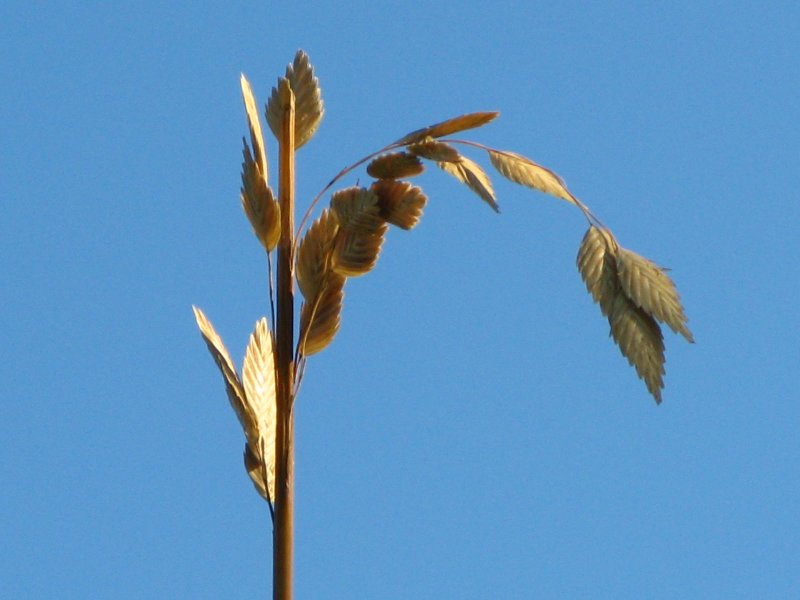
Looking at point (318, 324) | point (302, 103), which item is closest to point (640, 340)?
point (318, 324)

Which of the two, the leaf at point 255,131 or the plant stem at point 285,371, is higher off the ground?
the leaf at point 255,131

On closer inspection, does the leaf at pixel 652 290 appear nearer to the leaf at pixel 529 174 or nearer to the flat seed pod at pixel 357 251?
the leaf at pixel 529 174

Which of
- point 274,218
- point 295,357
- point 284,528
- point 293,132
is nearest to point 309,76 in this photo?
point 293,132

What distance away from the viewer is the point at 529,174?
5.84ft

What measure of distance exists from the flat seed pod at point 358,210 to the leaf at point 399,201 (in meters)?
0.01

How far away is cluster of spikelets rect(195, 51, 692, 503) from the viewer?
169 cm

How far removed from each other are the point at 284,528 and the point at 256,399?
0.15 metres

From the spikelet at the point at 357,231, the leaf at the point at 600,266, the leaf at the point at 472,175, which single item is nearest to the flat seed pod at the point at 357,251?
the spikelet at the point at 357,231

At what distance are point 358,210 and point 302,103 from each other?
191 millimetres

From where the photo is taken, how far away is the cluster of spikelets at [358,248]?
1692mm

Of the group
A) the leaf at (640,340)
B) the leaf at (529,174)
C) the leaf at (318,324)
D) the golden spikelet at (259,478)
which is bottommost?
the golden spikelet at (259,478)

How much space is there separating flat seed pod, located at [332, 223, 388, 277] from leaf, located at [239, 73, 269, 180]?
4.5 inches

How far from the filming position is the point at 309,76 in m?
1.81

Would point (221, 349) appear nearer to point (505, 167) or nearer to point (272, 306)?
point (272, 306)
